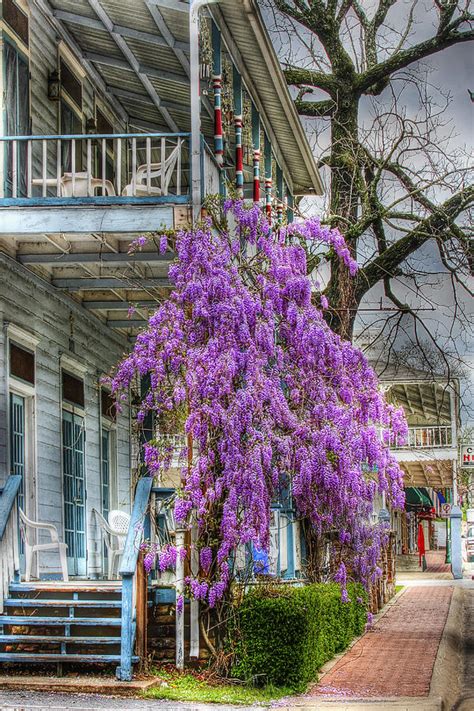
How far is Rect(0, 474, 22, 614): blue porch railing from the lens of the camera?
11938 mm

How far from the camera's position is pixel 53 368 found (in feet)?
51.6

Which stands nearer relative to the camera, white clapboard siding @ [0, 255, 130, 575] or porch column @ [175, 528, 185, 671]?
porch column @ [175, 528, 185, 671]

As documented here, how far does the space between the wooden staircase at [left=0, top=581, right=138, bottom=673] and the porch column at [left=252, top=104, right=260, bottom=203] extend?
20.5 ft

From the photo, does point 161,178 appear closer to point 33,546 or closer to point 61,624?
point 33,546

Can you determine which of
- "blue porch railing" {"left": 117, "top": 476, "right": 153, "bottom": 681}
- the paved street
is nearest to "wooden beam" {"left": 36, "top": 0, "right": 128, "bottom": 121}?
"blue porch railing" {"left": 117, "top": 476, "right": 153, "bottom": 681}

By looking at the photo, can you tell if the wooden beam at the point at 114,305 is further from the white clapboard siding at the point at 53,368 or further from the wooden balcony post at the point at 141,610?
the wooden balcony post at the point at 141,610

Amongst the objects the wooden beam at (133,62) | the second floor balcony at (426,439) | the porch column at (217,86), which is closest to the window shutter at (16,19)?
the wooden beam at (133,62)

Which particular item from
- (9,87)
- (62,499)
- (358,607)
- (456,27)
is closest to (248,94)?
(9,87)

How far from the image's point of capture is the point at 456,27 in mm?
26891

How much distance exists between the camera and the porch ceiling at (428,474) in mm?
40406

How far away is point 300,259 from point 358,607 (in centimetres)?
612

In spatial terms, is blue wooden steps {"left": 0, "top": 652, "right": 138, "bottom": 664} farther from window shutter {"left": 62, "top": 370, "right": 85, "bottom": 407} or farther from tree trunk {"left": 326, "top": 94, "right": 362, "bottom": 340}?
tree trunk {"left": 326, "top": 94, "right": 362, "bottom": 340}

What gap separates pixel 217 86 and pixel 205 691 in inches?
270

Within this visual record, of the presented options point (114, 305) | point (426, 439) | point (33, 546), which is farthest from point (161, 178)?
point (426, 439)
